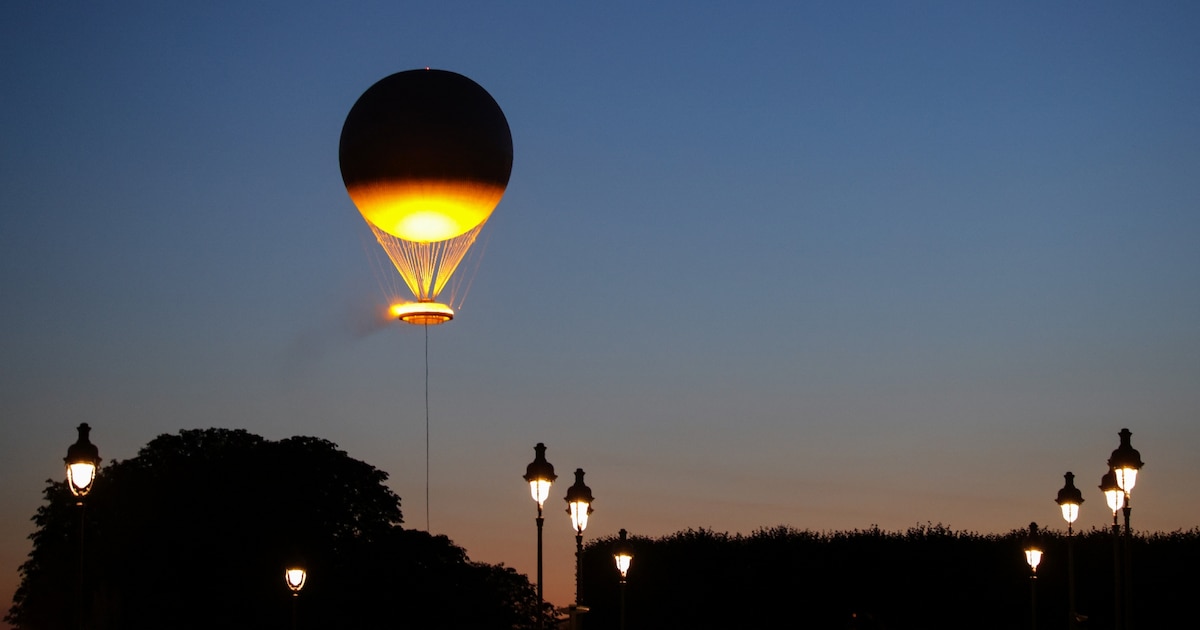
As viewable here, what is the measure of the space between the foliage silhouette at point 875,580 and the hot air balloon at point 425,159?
2129 centimetres

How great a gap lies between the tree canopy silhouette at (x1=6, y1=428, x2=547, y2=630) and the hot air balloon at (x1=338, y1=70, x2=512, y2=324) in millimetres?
28691

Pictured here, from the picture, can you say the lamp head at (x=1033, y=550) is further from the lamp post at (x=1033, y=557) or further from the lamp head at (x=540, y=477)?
the lamp head at (x=540, y=477)

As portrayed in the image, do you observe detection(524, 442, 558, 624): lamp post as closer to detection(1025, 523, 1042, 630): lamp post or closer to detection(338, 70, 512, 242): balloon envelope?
detection(338, 70, 512, 242): balloon envelope

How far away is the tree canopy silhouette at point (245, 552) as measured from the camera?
2276 inches

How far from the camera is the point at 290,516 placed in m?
61.8

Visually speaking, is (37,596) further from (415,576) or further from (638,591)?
(638,591)

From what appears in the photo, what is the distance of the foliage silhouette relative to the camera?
46.9 meters

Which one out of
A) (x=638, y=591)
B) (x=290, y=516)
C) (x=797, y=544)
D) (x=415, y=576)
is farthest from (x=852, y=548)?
(x=290, y=516)

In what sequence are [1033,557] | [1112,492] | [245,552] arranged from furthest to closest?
[245,552]
[1033,557]
[1112,492]

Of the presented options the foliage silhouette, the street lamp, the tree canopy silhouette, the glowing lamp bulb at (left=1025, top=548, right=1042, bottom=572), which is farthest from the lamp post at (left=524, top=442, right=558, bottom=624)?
the tree canopy silhouette

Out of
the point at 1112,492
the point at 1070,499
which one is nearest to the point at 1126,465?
the point at 1112,492

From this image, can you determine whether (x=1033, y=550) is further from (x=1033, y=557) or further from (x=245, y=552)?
(x=245, y=552)

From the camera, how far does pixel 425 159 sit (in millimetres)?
31219

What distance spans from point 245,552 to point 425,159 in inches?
1260
